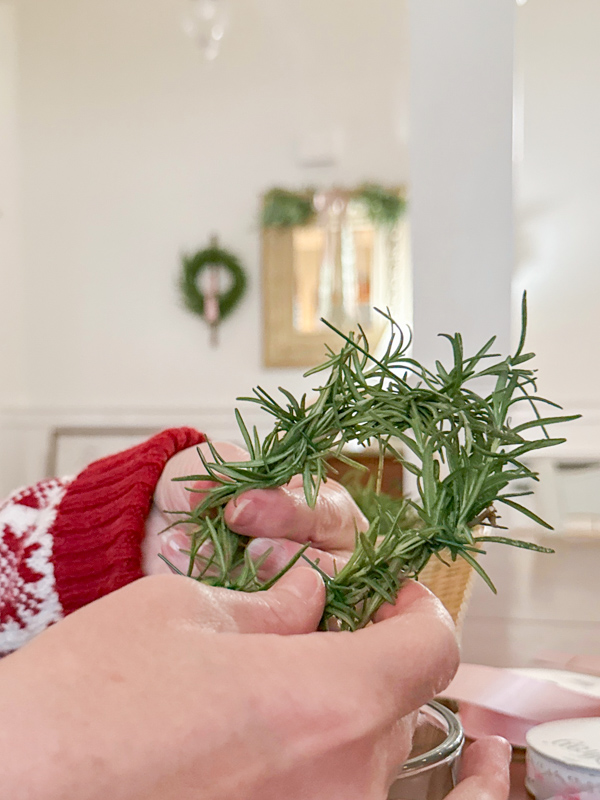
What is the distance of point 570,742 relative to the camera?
42 cm

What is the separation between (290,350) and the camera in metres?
4.38

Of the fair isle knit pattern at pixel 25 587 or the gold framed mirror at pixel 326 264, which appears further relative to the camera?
the gold framed mirror at pixel 326 264

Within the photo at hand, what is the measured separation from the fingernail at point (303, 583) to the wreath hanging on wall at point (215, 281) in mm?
4219

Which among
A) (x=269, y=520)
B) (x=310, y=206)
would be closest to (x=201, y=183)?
(x=310, y=206)

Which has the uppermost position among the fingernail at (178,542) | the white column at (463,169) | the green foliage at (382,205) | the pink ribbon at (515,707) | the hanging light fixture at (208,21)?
the hanging light fixture at (208,21)

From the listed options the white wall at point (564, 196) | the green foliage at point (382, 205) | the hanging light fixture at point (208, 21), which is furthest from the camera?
the green foliage at point (382, 205)

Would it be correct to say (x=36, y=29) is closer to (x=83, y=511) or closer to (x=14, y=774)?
(x=83, y=511)

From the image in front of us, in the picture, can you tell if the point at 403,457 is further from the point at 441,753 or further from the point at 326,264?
the point at 326,264

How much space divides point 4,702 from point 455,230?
39.1 inches

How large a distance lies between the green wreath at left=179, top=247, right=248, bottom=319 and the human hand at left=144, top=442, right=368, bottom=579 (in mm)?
3880

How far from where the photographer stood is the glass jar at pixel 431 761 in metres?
0.32

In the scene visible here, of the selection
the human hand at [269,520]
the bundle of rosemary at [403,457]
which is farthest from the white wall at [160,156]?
the bundle of rosemary at [403,457]

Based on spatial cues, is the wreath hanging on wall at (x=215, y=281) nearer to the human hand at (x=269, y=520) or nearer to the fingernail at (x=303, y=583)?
the human hand at (x=269, y=520)

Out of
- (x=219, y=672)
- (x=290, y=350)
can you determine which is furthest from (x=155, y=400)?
(x=219, y=672)
